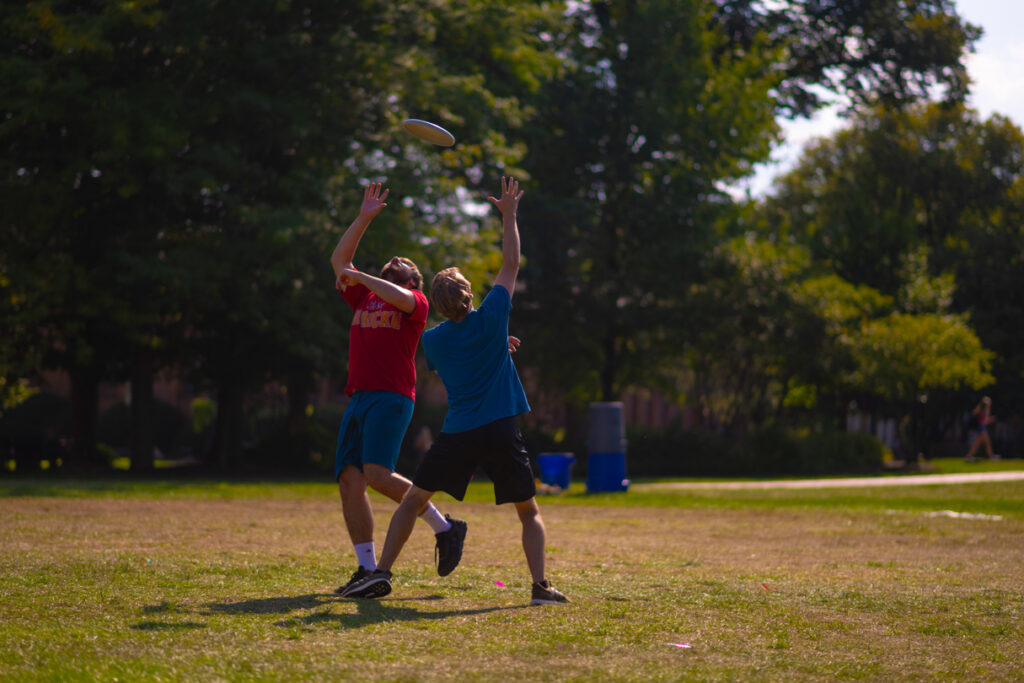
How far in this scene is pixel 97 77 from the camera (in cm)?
2097

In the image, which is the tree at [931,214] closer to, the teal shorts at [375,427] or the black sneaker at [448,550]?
the teal shorts at [375,427]

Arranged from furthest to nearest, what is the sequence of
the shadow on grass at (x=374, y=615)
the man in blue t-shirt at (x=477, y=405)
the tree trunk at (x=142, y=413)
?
the tree trunk at (x=142, y=413) → the man in blue t-shirt at (x=477, y=405) → the shadow on grass at (x=374, y=615)

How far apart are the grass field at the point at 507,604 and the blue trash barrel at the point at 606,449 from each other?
20.3 feet

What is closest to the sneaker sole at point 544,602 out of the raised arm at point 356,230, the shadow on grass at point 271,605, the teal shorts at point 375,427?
the shadow on grass at point 271,605

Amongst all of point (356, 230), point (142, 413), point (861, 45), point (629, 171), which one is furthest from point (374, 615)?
point (861, 45)

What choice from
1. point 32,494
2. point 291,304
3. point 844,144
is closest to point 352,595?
point 32,494

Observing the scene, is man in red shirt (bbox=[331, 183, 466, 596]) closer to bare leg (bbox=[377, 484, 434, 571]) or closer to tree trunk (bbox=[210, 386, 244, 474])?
bare leg (bbox=[377, 484, 434, 571])

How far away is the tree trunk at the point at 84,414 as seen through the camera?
25203 mm

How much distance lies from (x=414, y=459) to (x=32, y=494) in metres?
14.2

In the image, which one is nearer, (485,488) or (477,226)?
(485,488)

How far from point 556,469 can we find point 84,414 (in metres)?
11.4

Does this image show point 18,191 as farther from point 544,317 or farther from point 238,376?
point 544,317

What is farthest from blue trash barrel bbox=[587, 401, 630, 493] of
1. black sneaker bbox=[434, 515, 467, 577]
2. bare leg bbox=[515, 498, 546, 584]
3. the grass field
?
bare leg bbox=[515, 498, 546, 584]

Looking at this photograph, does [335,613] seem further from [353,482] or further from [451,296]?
[451,296]
